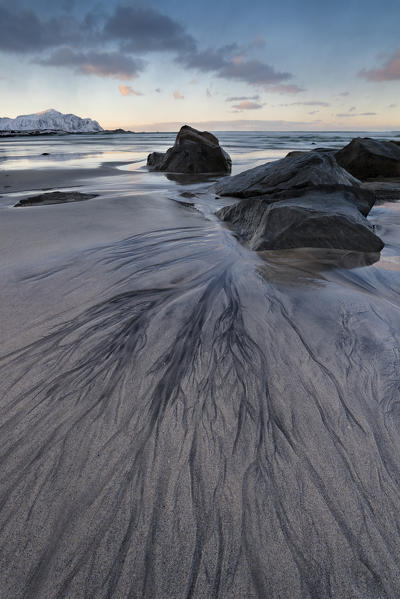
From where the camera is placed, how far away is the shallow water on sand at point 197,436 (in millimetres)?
752

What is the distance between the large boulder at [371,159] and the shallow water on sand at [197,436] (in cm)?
765

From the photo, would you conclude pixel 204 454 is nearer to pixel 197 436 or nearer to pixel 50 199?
pixel 197 436

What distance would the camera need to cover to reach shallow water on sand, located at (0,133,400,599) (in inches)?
29.6

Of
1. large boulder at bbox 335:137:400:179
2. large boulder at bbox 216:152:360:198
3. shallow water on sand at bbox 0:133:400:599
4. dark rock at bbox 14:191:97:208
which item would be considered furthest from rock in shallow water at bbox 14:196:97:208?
large boulder at bbox 335:137:400:179

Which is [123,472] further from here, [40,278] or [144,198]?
[144,198]

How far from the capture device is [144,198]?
4734 mm

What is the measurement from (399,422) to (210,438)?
2.20ft

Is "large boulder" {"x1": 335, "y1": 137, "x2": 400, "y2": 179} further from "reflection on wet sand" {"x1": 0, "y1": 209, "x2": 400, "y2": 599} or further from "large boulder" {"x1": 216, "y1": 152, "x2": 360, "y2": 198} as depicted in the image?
"reflection on wet sand" {"x1": 0, "y1": 209, "x2": 400, "y2": 599}

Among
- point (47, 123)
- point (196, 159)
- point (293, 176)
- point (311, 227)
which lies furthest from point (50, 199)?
point (47, 123)

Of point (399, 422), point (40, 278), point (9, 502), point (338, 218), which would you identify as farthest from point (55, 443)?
point (338, 218)

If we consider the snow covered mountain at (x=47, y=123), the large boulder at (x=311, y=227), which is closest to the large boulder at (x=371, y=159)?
the large boulder at (x=311, y=227)

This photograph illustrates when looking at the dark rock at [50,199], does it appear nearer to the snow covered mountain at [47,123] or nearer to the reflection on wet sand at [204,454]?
the reflection on wet sand at [204,454]

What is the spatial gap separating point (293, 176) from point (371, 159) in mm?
5002

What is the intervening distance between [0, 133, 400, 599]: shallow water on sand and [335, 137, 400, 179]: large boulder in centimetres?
765
